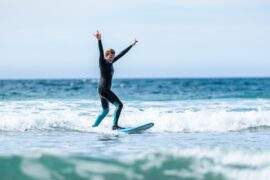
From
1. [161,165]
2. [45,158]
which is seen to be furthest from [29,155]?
[161,165]

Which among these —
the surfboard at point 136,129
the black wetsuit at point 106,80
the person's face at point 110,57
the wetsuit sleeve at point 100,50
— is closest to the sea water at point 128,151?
the surfboard at point 136,129

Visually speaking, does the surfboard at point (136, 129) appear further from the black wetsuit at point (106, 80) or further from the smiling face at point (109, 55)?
the smiling face at point (109, 55)

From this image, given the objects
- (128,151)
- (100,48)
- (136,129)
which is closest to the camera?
(128,151)

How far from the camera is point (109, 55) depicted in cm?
1489

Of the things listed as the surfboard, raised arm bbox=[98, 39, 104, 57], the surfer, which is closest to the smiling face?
the surfer

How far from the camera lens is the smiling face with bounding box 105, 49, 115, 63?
14833 mm

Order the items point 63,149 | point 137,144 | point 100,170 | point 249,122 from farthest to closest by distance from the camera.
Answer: point 249,122, point 137,144, point 63,149, point 100,170

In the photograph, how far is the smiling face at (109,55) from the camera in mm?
14833

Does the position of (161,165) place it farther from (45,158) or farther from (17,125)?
(17,125)

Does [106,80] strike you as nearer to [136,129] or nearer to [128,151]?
[136,129]

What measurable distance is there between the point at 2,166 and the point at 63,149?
1.36 m

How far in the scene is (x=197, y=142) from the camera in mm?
13922

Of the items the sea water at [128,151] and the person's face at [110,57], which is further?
the person's face at [110,57]

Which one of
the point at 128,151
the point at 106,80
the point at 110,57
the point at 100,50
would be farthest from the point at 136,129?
the point at 128,151
